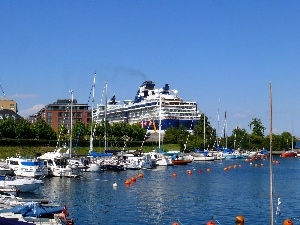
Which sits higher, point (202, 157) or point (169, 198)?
point (202, 157)

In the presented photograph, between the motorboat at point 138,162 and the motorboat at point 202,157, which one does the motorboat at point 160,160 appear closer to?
the motorboat at point 138,162

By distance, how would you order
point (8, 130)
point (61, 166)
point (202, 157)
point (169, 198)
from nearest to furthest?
1. point (169, 198)
2. point (61, 166)
3. point (8, 130)
4. point (202, 157)

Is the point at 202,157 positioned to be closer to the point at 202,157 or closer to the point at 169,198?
the point at 202,157

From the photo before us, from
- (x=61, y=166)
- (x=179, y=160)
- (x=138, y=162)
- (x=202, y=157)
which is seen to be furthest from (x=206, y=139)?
(x=61, y=166)

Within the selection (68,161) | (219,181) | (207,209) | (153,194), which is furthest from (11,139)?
(207,209)

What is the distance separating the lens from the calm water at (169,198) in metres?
45.6

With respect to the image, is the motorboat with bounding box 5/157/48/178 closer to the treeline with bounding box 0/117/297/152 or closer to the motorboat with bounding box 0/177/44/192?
the motorboat with bounding box 0/177/44/192

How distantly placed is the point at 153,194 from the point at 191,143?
100 m

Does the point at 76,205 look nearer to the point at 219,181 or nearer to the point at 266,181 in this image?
the point at 219,181

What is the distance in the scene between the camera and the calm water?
4562cm

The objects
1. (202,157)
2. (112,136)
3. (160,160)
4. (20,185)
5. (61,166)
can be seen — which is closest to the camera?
(20,185)

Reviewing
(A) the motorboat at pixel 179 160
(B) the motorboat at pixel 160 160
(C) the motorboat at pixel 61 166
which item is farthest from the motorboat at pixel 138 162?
(C) the motorboat at pixel 61 166

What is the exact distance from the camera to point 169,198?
5828cm

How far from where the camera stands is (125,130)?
15750 centimetres
